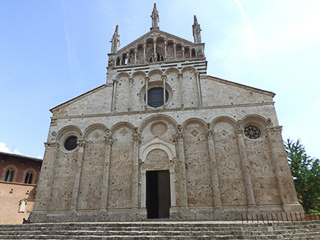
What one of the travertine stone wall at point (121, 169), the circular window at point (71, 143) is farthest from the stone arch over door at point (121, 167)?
the circular window at point (71, 143)

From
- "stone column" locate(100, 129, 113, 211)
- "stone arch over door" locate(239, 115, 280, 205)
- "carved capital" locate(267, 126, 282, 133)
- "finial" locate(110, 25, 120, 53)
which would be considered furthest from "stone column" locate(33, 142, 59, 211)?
"carved capital" locate(267, 126, 282, 133)

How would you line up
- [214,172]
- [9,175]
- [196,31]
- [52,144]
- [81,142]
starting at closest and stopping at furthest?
[214,172]
[81,142]
[52,144]
[196,31]
[9,175]

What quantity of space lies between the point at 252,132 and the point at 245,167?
2.42m

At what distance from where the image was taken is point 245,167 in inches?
474

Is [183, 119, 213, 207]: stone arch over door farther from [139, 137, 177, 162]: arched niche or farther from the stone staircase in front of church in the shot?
the stone staircase in front of church

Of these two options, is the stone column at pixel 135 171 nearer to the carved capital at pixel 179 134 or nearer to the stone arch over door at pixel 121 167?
the stone arch over door at pixel 121 167

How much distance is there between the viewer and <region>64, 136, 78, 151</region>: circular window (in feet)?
48.0

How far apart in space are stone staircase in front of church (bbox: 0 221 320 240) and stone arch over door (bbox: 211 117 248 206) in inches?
146

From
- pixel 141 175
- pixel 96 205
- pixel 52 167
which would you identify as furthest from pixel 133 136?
pixel 52 167

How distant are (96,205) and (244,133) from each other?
994 cm

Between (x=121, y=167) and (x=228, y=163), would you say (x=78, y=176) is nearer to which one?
(x=121, y=167)

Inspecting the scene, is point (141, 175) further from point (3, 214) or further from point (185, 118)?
point (3, 214)

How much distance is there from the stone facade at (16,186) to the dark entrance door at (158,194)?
41.2 ft

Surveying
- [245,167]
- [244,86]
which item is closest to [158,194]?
[245,167]
